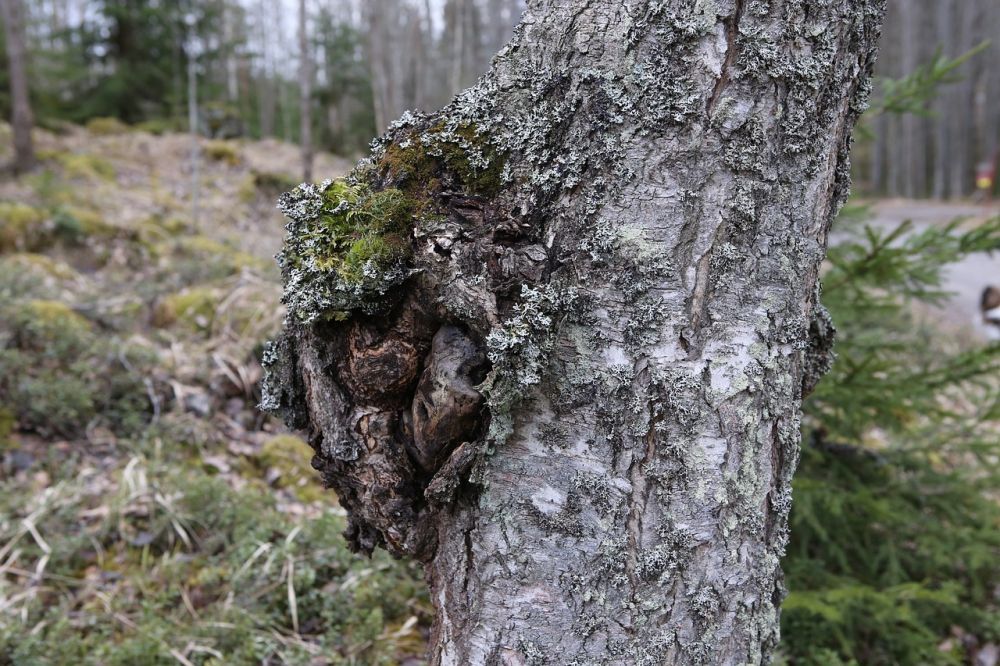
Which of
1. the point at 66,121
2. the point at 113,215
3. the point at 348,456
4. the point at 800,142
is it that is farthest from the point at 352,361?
the point at 66,121

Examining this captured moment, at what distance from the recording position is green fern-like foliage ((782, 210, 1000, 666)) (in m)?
2.86

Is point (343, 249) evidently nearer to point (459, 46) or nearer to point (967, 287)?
point (967, 287)

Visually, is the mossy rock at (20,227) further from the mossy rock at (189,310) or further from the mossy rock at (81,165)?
the mossy rock at (81,165)

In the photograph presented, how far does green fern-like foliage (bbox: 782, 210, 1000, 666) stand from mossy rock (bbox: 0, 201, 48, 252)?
8.33 metres

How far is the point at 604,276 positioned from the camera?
3.50 ft

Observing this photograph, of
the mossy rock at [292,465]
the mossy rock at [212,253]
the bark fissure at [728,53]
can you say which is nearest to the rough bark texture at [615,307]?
the bark fissure at [728,53]

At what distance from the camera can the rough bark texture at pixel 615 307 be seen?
1.04 meters

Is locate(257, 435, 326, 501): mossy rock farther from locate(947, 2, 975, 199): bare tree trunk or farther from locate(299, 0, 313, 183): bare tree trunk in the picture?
locate(947, 2, 975, 199): bare tree trunk

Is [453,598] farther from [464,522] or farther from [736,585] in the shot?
[736,585]

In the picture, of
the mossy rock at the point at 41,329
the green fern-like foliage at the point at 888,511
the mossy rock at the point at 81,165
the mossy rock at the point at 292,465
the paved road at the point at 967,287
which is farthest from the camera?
the mossy rock at the point at 81,165

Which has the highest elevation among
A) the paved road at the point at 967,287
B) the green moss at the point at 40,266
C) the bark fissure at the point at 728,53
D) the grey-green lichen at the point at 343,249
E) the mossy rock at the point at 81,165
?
the mossy rock at the point at 81,165

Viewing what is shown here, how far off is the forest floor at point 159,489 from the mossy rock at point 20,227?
0.06 ft

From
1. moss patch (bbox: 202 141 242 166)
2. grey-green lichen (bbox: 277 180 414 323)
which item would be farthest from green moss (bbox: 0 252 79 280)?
moss patch (bbox: 202 141 242 166)

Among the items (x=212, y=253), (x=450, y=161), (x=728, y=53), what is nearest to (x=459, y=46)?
(x=212, y=253)
